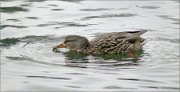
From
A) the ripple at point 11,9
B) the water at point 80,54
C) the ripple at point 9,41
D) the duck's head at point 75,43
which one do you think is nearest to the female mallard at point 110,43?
the duck's head at point 75,43

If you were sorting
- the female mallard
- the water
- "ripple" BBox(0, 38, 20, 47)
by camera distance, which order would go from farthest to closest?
"ripple" BBox(0, 38, 20, 47) → the female mallard → the water

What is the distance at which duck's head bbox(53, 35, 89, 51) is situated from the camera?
42.6 feet

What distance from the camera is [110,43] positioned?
42.8ft

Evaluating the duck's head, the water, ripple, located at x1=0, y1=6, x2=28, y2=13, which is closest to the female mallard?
the duck's head

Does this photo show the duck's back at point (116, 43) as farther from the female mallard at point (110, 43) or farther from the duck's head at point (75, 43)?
the duck's head at point (75, 43)

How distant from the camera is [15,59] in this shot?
467 inches

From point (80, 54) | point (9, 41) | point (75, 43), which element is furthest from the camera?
point (9, 41)

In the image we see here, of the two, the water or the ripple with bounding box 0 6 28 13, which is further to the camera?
the ripple with bounding box 0 6 28 13

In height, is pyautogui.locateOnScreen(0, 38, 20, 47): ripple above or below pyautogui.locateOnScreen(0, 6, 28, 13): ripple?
below

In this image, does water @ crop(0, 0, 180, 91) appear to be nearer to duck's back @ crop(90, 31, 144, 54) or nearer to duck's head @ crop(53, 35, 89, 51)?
duck's head @ crop(53, 35, 89, 51)

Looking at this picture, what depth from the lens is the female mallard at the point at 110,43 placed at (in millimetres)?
12991

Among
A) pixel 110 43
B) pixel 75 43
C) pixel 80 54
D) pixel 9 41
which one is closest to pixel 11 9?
pixel 9 41

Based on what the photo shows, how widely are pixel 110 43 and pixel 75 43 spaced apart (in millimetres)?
734

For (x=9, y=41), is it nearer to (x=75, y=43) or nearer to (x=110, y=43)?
(x=75, y=43)
